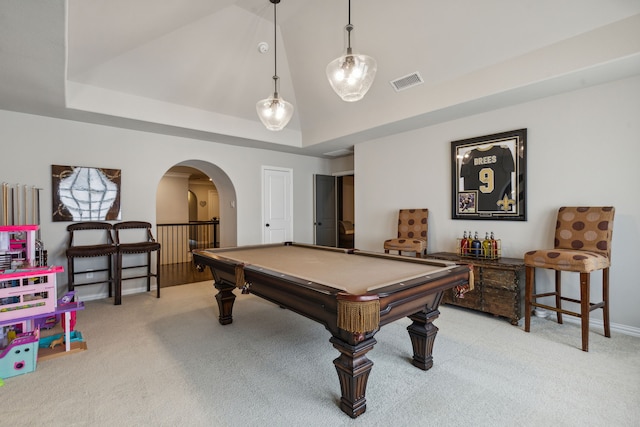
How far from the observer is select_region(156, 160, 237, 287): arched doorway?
5875mm

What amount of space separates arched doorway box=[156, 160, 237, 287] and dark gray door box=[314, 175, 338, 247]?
6.42ft

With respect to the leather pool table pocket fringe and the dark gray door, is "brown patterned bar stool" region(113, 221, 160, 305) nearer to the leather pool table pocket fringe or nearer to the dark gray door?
the dark gray door

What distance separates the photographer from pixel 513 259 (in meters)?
3.62

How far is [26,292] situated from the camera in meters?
2.44

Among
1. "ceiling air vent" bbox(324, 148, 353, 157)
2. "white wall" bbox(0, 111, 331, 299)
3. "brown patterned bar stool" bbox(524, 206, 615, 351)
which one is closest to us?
"brown patterned bar stool" bbox(524, 206, 615, 351)

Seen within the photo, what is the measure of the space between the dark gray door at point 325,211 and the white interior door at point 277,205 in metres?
0.71

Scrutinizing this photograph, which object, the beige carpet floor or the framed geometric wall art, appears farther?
the framed geometric wall art

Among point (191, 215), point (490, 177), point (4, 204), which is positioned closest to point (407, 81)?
point (490, 177)

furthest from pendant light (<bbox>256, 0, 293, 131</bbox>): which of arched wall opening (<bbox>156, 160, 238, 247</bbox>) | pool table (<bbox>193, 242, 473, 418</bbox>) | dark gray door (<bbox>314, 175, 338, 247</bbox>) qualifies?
dark gray door (<bbox>314, 175, 338, 247</bbox>)

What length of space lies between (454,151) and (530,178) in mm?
990

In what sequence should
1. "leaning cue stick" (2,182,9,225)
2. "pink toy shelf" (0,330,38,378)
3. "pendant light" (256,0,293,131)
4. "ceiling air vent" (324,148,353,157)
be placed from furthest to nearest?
"ceiling air vent" (324,148,353,157)
"leaning cue stick" (2,182,9,225)
"pendant light" (256,0,293,131)
"pink toy shelf" (0,330,38,378)

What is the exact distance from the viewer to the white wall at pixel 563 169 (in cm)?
298

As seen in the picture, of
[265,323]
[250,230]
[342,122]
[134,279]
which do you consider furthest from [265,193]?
[265,323]

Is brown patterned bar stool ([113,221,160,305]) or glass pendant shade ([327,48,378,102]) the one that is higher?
glass pendant shade ([327,48,378,102])
